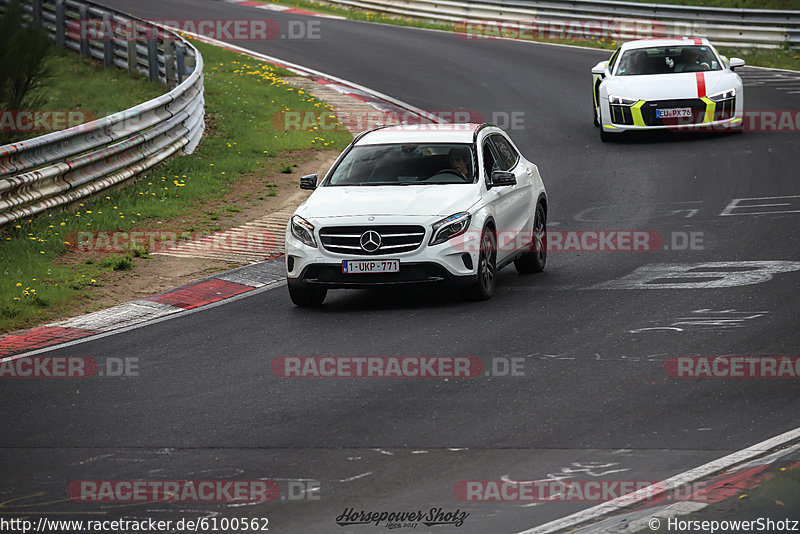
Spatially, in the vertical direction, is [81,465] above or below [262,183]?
above

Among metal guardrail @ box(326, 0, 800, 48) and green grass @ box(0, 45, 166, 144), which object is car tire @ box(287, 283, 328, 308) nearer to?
green grass @ box(0, 45, 166, 144)

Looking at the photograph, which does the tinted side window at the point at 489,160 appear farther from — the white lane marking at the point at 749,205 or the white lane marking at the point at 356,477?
the white lane marking at the point at 356,477

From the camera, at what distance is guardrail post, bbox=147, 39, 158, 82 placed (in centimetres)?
2514

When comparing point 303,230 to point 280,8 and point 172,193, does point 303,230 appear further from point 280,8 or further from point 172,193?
point 280,8

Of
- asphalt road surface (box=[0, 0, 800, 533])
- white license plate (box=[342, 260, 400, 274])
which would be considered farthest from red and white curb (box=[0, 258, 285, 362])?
white license plate (box=[342, 260, 400, 274])

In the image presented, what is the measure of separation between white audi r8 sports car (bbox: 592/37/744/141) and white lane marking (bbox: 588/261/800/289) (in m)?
8.01

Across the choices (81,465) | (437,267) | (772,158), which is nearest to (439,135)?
(437,267)

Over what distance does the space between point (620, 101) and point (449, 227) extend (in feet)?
33.4

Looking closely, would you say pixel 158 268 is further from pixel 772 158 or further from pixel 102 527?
pixel 772 158

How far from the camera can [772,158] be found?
1969 centimetres

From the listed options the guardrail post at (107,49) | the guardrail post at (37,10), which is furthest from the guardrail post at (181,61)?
the guardrail post at (37,10)

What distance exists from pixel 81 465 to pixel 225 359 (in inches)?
108

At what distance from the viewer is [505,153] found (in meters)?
13.4

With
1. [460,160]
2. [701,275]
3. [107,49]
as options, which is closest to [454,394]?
[460,160]
